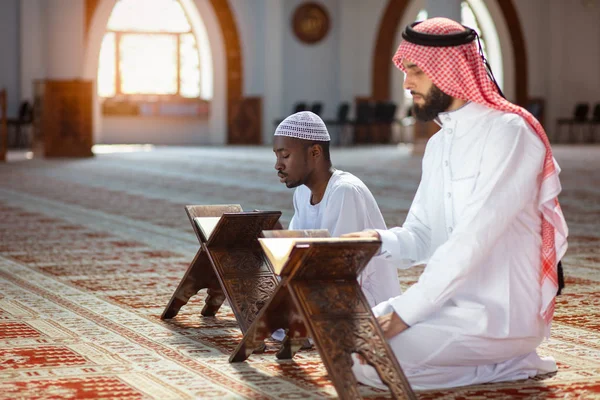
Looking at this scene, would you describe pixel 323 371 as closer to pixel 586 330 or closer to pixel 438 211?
pixel 438 211

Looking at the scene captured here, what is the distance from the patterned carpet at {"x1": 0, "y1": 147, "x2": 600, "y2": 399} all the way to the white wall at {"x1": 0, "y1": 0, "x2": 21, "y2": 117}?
26.8 ft

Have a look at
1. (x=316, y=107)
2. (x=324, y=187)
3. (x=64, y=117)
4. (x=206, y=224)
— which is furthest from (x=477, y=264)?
(x=316, y=107)

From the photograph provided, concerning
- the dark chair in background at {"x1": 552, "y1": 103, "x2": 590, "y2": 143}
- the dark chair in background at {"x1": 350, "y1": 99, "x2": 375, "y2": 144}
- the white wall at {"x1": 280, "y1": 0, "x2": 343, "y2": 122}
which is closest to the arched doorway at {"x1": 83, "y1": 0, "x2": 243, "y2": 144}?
the white wall at {"x1": 280, "y1": 0, "x2": 343, "y2": 122}

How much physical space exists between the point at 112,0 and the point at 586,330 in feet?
49.3

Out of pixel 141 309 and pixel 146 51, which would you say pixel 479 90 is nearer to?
pixel 141 309

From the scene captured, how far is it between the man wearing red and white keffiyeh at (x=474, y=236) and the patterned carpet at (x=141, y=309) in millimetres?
120

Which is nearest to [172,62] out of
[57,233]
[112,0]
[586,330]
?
[112,0]

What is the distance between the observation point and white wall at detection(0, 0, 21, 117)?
1731 cm

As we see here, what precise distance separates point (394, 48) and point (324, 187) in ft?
56.6

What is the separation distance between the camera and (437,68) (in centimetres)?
272

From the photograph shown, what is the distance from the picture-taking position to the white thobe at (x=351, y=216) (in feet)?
10.9

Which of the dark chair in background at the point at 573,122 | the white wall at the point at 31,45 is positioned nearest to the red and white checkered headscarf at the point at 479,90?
the white wall at the point at 31,45

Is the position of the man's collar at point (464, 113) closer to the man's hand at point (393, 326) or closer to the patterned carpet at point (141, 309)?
the man's hand at point (393, 326)

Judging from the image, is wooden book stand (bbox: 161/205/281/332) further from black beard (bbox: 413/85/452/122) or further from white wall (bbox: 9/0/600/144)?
white wall (bbox: 9/0/600/144)
